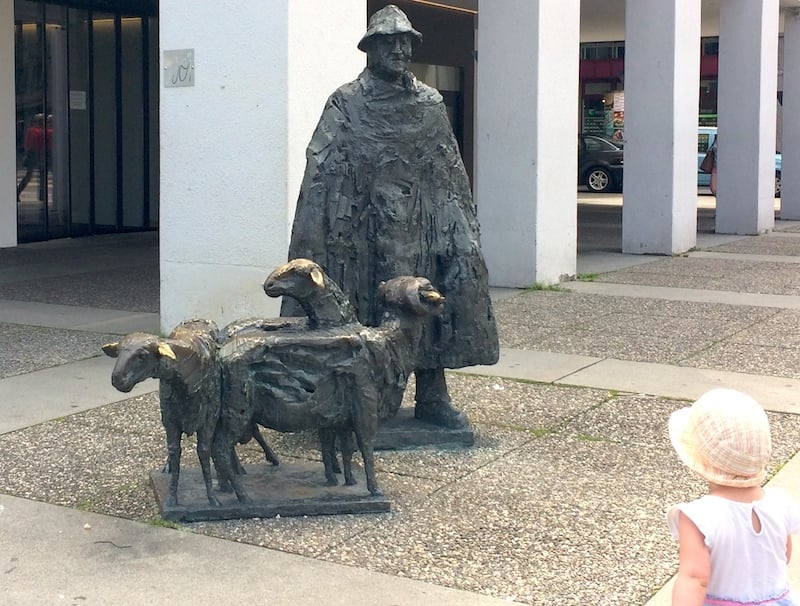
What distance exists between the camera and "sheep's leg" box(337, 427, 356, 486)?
498 centimetres

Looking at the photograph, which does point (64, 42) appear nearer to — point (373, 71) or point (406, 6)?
point (406, 6)

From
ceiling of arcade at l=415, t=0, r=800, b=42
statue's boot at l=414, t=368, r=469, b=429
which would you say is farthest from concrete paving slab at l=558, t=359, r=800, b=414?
ceiling of arcade at l=415, t=0, r=800, b=42

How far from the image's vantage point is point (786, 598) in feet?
8.66

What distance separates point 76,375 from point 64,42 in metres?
10.4

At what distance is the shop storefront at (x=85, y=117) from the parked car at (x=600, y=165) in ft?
51.4

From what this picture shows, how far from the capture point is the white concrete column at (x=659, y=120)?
14.8 metres

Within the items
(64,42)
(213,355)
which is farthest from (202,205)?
Answer: (64,42)

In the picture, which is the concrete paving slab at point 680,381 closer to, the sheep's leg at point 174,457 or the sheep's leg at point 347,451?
the sheep's leg at point 347,451

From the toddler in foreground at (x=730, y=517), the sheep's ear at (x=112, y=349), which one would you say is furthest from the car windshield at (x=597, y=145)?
the toddler in foreground at (x=730, y=517)

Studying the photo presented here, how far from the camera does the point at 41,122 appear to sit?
1648 centimetres

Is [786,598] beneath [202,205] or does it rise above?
beneath

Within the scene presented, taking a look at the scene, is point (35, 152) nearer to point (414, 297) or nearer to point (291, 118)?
point (291, 118)

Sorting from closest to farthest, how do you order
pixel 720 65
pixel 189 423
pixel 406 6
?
pixel 189 423, pixel 720 65, pixel 406 6

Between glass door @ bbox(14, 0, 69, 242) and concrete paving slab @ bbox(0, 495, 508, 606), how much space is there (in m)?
12.4
